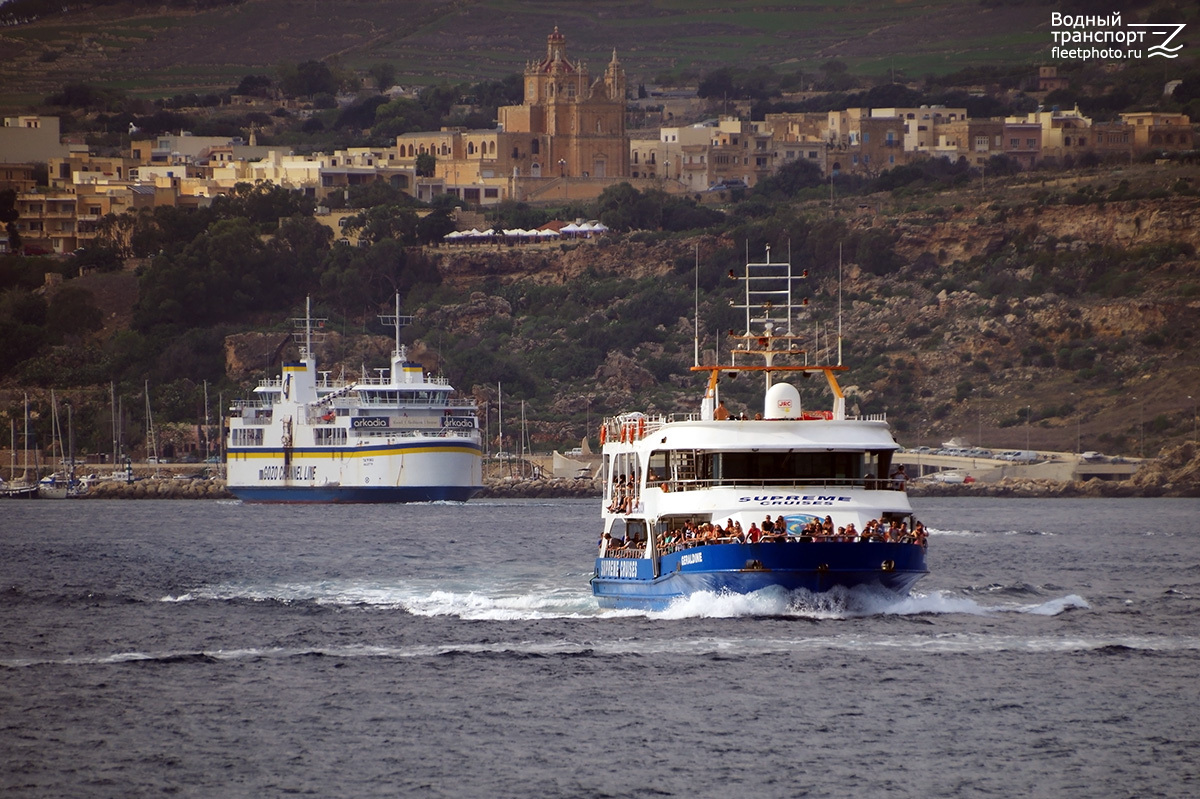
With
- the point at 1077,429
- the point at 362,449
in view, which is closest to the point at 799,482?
the point at 362,449

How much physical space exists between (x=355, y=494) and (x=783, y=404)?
98234 mm

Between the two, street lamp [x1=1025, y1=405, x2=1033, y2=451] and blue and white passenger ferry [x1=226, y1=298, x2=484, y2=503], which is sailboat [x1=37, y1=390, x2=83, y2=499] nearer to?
blue and white passenger ferry [x1=226, y1=298, x2=484, y2=503]

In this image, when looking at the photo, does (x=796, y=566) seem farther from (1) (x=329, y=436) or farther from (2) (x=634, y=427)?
(1) (x=329, y=436)

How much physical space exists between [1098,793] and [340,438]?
118592mm

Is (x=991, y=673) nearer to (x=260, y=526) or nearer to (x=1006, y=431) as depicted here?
(x=260, y=526)

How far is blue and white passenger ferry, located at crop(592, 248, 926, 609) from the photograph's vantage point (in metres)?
52.6

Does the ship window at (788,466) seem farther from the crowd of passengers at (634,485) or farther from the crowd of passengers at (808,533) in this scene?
the crowd of passengers at (808,533)

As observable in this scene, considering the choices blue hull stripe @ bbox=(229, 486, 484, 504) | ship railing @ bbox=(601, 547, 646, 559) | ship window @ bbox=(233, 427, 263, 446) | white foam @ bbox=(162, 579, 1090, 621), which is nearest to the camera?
white foam @ bbox=(162, 579, 1090, 621)

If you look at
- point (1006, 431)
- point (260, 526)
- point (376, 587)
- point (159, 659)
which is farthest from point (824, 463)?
point (1006, 431)

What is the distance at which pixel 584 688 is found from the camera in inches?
1871

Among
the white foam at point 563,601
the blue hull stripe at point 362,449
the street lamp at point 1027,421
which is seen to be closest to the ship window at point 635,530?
the white foam at point 563,601

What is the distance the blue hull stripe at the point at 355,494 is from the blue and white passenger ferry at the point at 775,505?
90.2m

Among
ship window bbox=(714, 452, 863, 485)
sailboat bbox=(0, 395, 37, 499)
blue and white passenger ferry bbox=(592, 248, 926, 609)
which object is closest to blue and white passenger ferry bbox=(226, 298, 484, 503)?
sailboat bbox=(0, 395, 37, 499)

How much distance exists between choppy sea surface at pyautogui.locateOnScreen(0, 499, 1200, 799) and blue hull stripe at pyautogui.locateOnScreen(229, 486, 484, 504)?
69384 mm
